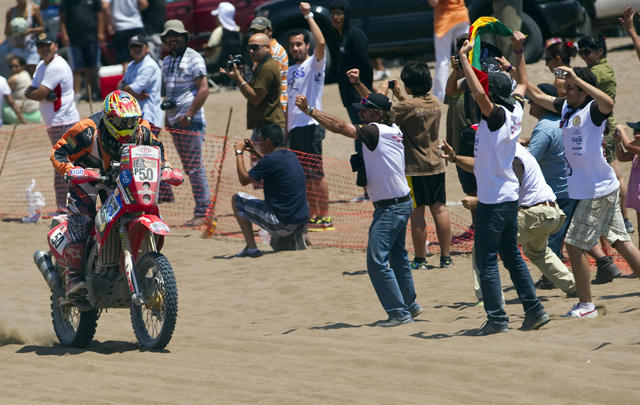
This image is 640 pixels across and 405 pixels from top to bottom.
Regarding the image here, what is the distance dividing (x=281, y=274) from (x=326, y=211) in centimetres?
184

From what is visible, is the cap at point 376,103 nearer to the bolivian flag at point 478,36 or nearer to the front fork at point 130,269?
the bolivian flag at point 478,36

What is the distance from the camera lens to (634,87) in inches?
620

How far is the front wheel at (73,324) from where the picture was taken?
7.67 m

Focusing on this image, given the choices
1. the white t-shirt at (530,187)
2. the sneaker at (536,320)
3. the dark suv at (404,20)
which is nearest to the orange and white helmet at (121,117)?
the white t-shirt at (530,187)

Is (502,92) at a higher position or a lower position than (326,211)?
higher

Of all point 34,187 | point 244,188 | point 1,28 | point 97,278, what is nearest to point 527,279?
point 97,278

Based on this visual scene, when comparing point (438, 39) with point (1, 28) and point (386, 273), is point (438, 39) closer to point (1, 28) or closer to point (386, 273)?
point (386, 273)

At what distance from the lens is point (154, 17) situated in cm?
1784

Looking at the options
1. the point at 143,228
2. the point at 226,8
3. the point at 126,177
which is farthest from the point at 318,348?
the point at 226,8

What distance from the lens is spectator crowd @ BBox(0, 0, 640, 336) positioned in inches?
287

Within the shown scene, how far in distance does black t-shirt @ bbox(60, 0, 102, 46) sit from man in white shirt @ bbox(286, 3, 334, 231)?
6801 millimetres

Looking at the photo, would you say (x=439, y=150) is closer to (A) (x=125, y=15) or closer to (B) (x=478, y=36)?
(B) (x=478, y=36)

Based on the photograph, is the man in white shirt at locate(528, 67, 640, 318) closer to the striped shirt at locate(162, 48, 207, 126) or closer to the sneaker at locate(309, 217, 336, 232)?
the sneaker at locate(309, 217, 336, 232)

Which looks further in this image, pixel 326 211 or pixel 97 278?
pixel 326 211
